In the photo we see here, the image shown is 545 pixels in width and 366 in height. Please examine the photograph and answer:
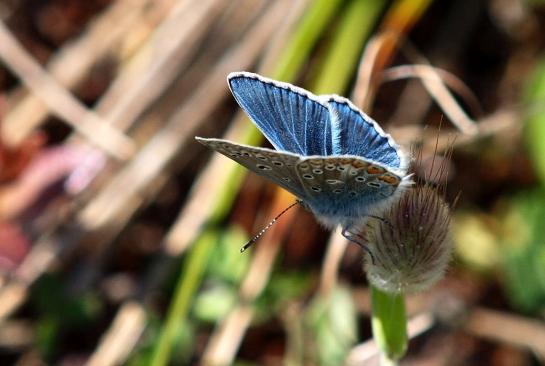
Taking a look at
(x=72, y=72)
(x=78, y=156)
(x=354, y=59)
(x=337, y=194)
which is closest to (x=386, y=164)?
(x=337, y=194)

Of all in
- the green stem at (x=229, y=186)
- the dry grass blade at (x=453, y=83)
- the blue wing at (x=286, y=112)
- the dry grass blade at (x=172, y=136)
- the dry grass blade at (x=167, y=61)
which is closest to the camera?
the blue wing at (x=286, y=112)

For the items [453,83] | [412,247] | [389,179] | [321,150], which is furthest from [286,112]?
[453,83]

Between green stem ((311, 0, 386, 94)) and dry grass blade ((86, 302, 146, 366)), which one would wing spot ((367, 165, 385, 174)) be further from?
dry grass blade ((86, 302, 146, 366))

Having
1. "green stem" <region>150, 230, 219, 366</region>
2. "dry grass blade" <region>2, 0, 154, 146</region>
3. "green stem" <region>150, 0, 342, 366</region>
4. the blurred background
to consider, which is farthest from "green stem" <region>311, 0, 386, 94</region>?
"dry grass blade" <region>2, 0, 154, 146</region>

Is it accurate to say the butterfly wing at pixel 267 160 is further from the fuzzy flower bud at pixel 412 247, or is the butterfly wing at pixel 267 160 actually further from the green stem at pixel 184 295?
the green stem at pixel 184 295

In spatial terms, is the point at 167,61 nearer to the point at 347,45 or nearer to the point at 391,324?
the point at 347,45

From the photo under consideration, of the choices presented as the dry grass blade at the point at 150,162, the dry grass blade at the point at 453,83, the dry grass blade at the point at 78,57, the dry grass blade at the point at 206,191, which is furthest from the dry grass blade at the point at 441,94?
the dry grass blade at the point at 78,57
